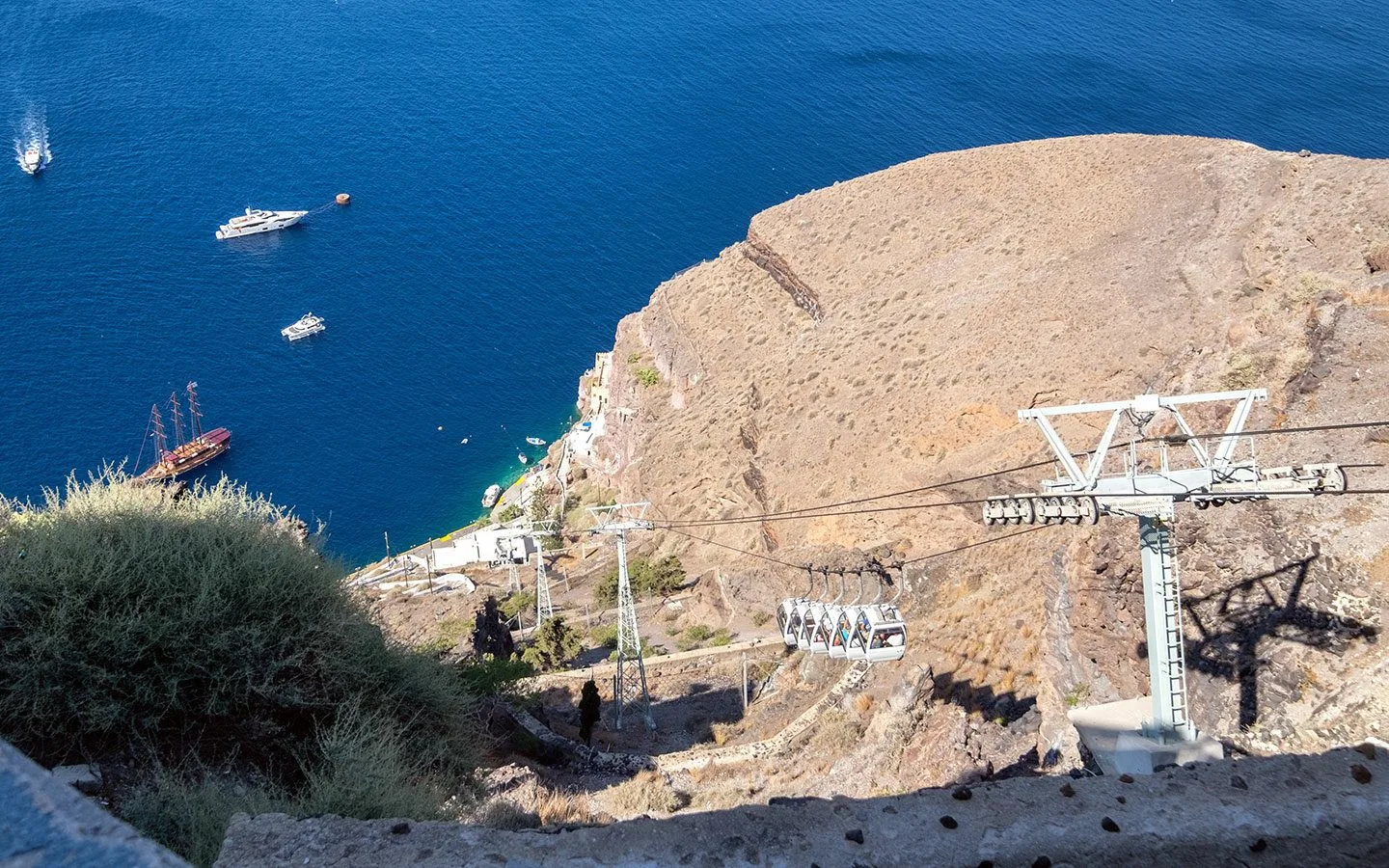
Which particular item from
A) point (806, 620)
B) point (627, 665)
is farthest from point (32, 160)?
point (806, 620)

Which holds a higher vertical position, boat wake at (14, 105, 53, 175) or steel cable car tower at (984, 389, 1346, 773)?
boat wake at (14, 105, 53, 175)

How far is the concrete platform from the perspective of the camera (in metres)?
13.6

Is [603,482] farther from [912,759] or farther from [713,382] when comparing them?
[912,759]

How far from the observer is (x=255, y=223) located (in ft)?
286

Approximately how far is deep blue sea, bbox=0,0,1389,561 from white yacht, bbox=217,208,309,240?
1106 millimetres

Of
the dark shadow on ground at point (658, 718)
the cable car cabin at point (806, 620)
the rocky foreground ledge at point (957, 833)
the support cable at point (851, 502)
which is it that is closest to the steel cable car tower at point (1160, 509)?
the rocky foreground ledge at point (957, 833)

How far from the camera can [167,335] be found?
78.5 meters

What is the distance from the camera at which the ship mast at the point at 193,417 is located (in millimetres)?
71562

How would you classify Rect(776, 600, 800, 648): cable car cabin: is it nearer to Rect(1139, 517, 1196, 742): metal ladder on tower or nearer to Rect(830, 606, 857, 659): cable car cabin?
Rect(830, 606, 857, 659): cable car cabin

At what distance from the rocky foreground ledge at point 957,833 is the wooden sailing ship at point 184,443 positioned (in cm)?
6483

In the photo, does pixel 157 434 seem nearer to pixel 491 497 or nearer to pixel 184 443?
pixel 184 443

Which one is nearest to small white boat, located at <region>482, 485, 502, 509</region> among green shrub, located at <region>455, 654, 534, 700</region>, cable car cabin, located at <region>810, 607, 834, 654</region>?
green shrub, located at <region>455, 654, 534, 700</region>

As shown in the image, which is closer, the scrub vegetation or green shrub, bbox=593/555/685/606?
the scrub vegetation

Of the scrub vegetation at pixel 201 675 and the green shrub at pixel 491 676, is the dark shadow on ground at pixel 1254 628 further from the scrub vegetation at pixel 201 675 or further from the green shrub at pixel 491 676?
the green shrub at pixel 491 676
